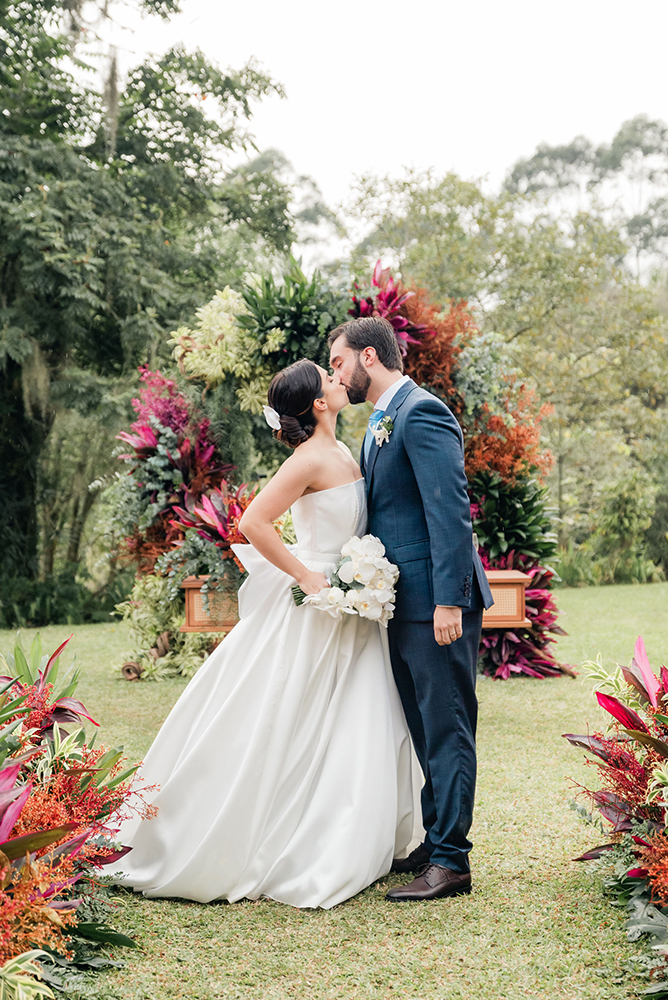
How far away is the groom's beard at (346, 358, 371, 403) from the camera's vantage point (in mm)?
3084

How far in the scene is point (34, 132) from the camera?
1123 cm

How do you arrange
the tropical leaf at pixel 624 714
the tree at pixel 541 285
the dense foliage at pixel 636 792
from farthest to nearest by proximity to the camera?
the tree at pixel 541 285 → the tropical leaf at pixel 624 714 → the dense foliage at pixel 636 792

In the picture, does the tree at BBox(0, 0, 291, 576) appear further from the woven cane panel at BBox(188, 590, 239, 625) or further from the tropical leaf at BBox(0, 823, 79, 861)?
the tropical leaf at BBox(0, 823, 79, 861)

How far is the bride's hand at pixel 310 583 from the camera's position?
295cm

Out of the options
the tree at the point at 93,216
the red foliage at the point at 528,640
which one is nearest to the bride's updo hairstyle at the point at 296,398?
the red foliage at the point at 528,640

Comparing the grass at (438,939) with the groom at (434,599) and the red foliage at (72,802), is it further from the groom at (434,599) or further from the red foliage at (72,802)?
the red foliage at (72,802)

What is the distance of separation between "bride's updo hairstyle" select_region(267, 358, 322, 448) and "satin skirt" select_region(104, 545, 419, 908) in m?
0.49

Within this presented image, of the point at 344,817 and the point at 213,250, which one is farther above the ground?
the point at 213,250

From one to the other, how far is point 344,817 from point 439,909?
43 cm

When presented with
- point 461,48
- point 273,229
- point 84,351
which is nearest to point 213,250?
point 273,229

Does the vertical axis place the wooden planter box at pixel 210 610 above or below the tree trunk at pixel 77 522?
below

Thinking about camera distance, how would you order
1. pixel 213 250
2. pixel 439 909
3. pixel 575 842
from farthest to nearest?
pixel 213 250, pixel 575 842, pixel 439 909

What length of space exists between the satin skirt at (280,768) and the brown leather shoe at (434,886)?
0.40 ft

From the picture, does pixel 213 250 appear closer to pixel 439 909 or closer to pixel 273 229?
pixel 273 229
